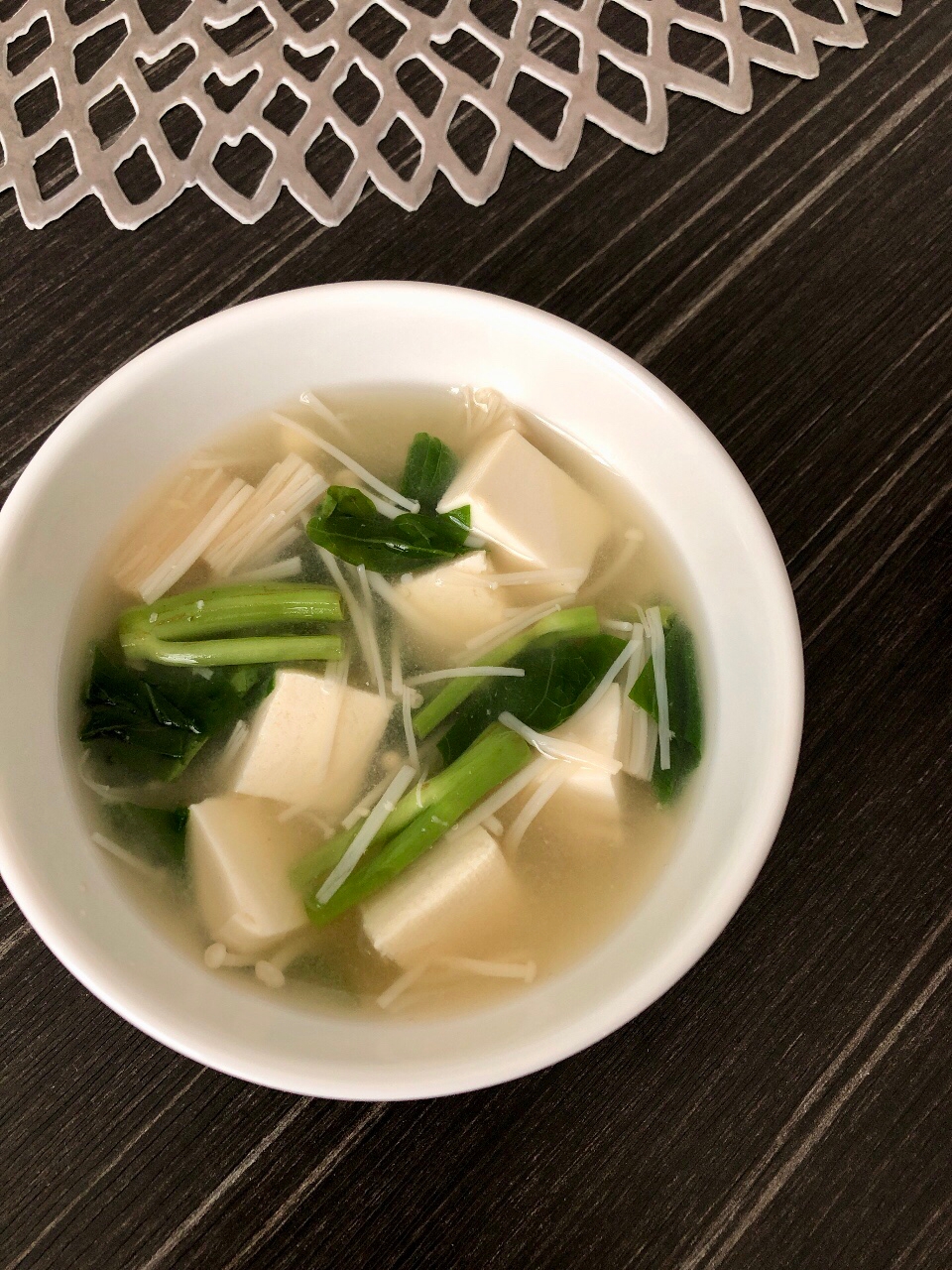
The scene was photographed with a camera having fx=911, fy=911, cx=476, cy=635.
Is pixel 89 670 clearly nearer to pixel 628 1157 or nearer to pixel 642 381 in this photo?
pixel 642 381

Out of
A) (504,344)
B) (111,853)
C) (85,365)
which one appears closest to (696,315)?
(504,344)

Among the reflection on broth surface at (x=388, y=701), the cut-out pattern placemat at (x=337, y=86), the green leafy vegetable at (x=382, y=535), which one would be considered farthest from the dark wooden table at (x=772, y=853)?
the green leafy vegetable at (x=382, y=535)

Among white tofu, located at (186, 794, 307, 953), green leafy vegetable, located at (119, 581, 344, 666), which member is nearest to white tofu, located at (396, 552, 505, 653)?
green leafy vegetable, located at (119, 581, 344, 666)

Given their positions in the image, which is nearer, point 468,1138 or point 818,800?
point 468,1138

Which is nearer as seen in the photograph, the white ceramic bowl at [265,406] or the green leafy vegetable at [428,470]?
the white ceramic bowl at [265,406]

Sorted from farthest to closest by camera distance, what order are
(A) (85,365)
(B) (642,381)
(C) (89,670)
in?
(A) (85,365)
(C) (89,670)
(B) (642,381)

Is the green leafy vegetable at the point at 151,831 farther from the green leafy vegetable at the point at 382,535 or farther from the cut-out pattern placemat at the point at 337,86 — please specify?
the cut-out pattern placemat at the point at 337,86

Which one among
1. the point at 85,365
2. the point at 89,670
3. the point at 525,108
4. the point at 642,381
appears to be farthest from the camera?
the point at 525,108

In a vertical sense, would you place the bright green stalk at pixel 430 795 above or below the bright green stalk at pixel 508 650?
below
